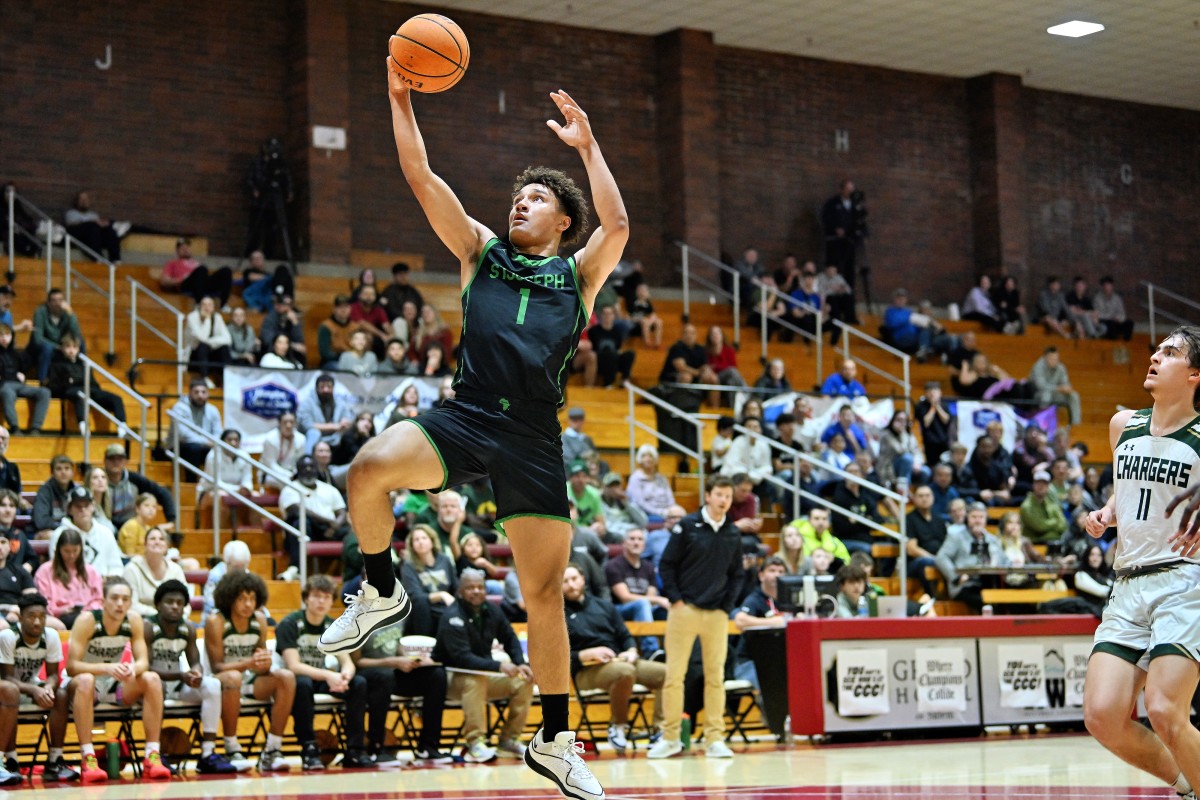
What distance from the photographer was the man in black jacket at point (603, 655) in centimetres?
1274

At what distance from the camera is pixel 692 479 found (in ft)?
62.5

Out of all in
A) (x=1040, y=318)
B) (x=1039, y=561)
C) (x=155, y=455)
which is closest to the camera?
(x=155, y=455)

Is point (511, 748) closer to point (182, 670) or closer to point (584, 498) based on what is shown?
point (182, 670)

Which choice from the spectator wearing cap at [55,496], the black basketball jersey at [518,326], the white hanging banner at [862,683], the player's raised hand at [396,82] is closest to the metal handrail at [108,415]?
the spectator wearing cap at [55,496]

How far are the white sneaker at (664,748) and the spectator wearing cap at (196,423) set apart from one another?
19.4ft

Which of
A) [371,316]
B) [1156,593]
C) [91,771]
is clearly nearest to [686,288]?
[371,316]

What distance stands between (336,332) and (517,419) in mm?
12813

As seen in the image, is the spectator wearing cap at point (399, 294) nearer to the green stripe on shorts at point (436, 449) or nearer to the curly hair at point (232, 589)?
the curly hair at point (232, 589)

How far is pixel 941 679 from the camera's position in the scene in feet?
44.6

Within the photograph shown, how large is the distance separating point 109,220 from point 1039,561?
11.8 metres

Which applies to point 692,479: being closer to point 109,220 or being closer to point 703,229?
point 703,229

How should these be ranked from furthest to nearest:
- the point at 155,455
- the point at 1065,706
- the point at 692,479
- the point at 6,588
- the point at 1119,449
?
the point at 692,479, the point at 155,455, the point at 1065,706, the point at 6,588, the point at 1119,449

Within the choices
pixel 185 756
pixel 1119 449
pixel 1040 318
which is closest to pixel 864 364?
pixel 1040 318

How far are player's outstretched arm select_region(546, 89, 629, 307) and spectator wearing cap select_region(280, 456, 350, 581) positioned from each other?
8.50m
